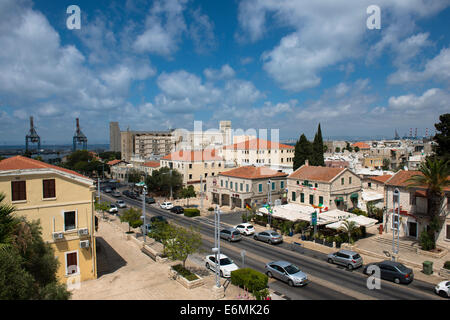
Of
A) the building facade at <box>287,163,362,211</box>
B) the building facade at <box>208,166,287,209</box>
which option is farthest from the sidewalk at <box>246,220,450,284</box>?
the building facade at <box>208,166,287,209</box>

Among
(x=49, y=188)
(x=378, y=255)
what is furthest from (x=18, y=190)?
(x=378, y=255)

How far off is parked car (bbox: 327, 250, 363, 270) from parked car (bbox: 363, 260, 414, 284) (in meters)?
1.95

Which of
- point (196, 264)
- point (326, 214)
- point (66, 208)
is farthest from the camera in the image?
point (326, 214)

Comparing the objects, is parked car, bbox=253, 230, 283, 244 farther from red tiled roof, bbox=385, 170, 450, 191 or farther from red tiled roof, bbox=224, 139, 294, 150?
red tiled roof, bbox=224, 139, 294, 150

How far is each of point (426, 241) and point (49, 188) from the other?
3246 cm

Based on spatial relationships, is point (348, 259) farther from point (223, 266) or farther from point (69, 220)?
point (69, 220)

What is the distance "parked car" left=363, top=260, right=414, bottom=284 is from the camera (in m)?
22.1

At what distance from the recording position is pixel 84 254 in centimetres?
2278

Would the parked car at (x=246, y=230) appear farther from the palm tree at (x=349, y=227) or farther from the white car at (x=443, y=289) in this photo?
the white car at (x=443, y=289)

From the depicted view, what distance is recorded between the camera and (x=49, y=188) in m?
21.5

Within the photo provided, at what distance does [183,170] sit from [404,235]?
47.9 meters

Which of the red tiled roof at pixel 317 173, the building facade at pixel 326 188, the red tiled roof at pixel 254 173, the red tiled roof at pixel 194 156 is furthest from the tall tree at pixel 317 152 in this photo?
the red tiled roof at pixel 194 156
